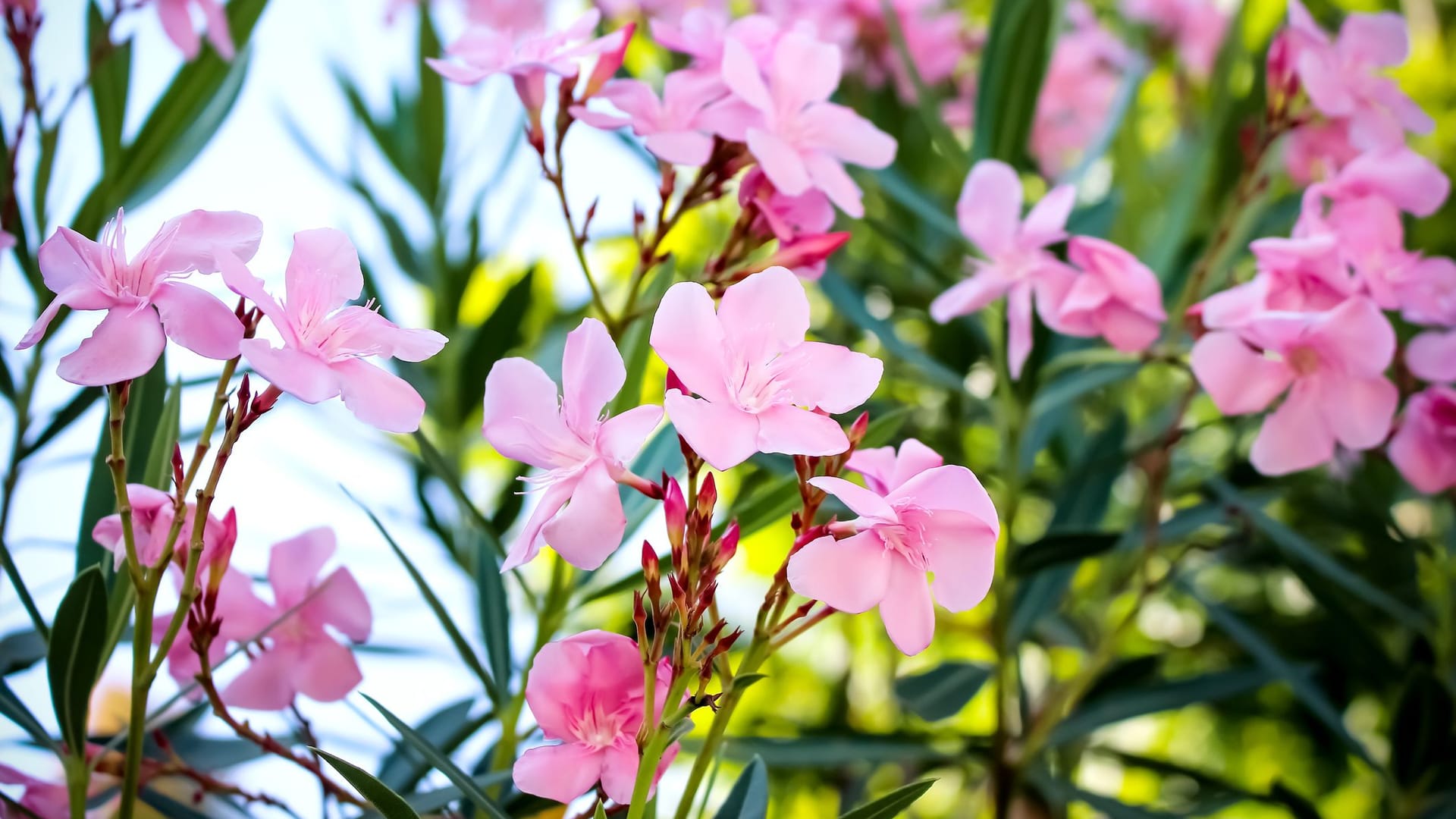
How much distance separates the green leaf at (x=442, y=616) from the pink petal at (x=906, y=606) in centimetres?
28

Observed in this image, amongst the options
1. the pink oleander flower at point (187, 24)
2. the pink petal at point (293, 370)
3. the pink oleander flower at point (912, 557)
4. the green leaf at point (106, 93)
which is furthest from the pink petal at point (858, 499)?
the green leaf at point (106, 93)

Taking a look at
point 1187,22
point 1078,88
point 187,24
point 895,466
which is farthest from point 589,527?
point 1187,22

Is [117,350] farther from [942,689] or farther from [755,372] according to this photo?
[942,689]

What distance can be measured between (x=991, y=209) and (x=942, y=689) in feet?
1.31

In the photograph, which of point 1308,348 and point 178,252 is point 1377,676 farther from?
point 178,252

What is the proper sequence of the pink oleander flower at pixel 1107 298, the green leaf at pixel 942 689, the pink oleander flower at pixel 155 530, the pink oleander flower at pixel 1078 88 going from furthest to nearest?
the pink oleander flower at pixel 1078 88, the green leaf at pixel 942 689, the pink oleander flower at pixel 1107 298, the pink oleander flower at pixel 155 530

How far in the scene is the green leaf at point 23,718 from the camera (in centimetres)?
63

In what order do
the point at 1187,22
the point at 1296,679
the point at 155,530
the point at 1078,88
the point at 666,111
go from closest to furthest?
the point at 155,530 < the point at 666,111 < the point at 1296,679 < the point at 1078,88 < the point at 1187,22

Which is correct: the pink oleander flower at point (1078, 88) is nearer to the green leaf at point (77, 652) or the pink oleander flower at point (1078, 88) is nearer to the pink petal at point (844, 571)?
the pink petal at point (844, 571)

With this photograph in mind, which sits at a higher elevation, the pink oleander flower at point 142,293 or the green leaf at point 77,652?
the pink oleander flower at point 142,293

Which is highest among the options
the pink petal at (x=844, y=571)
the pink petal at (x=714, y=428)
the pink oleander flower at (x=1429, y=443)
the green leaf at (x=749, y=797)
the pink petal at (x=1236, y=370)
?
the pink petal at (x=714, y=428)

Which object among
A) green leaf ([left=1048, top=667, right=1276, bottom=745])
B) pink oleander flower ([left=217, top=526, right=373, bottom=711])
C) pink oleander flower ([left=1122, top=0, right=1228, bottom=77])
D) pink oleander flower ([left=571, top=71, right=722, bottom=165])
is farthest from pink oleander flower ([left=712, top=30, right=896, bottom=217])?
pink oleander flower ([left=1122, top=0, right=1228, bottom=77])

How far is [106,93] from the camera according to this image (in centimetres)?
98

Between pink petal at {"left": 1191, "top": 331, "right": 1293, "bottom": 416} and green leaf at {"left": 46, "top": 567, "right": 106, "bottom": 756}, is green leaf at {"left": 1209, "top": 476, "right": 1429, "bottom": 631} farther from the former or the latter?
green leaf at {"left": 46, "top": 567, "right": 106, "bottom": 756}
